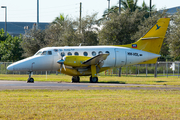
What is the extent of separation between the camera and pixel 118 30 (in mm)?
43188

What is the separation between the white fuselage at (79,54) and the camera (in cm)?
2686

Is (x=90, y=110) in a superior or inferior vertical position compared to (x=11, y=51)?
inferior

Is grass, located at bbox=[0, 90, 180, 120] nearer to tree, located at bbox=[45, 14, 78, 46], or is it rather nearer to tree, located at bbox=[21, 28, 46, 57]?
tree, located at bbox=[45, 14, 78, 46]

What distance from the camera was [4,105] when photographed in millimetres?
11195

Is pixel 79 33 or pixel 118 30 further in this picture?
pixel 79 33

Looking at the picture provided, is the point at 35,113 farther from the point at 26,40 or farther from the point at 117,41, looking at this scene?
the point at 26,40

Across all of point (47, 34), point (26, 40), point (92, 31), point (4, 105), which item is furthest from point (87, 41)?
point (4, 105)

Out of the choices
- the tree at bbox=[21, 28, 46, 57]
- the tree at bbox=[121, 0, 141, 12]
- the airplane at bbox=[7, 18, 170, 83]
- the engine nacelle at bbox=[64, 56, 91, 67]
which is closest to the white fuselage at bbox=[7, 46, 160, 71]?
the airplane at bbox=[7, 18, 170, 83]

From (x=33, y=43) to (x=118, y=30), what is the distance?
776 inches

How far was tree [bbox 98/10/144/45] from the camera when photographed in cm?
4319

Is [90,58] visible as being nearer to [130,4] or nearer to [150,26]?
[150,26]

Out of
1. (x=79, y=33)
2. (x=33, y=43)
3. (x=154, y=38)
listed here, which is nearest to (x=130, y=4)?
(x=79, y=33)

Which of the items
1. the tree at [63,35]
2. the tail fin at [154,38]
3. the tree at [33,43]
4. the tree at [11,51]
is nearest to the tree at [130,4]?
the tree at [63,35]

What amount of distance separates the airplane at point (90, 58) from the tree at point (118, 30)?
13.7 meters
